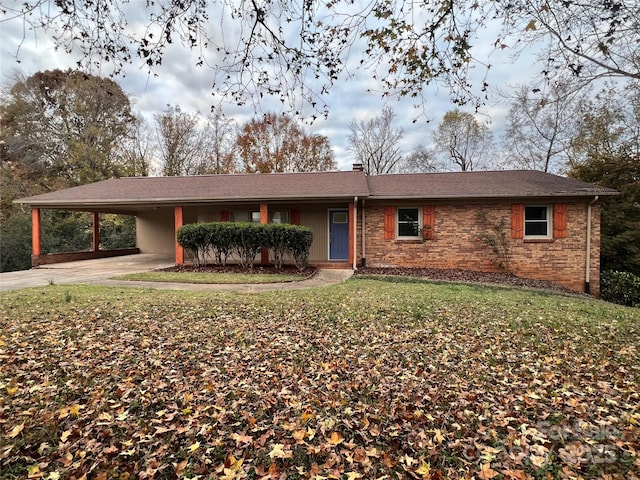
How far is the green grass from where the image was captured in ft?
28.5

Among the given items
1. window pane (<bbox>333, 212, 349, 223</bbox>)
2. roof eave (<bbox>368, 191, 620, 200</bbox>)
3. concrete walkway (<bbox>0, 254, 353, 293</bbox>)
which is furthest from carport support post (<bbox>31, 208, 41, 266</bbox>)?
roof eave (<bbox>368, 191, 620, 200</bbox>)

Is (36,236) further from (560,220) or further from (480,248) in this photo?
(560,220)

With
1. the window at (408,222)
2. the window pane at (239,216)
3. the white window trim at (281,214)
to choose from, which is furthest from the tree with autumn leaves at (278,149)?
the window at (408,222)

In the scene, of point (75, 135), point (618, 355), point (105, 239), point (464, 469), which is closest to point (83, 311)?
point (464, 469)

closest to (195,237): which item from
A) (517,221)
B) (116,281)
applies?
(116,281)

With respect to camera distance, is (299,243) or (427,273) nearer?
(299,243)

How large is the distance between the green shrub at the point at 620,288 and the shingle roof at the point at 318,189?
9.32ft

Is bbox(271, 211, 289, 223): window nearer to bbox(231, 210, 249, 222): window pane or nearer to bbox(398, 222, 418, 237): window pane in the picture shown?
bbox(231, 210, 249, 222): window pane

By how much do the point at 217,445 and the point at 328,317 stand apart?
3138 millimetres

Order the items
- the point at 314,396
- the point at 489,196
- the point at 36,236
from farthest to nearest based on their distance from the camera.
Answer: the point at 36,236 → the point at 489,196 → the point at 314,396

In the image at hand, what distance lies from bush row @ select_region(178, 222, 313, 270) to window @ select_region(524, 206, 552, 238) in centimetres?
780

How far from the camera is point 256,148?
993 inches

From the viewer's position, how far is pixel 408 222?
1180cm

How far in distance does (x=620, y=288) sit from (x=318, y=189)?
34.9 feet
